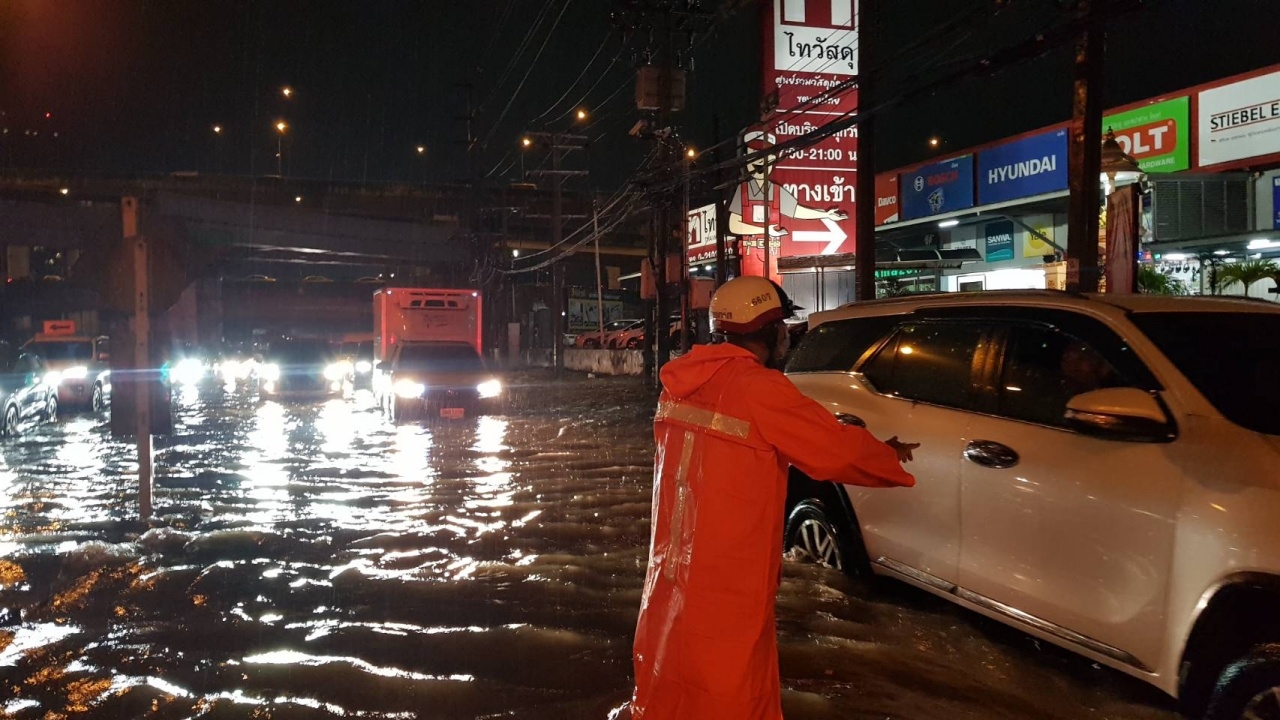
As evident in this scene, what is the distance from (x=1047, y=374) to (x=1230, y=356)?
0.74m

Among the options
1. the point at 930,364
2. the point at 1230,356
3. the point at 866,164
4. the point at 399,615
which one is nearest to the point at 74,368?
the point at 866,164

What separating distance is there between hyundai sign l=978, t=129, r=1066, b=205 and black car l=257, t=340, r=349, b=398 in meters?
17.1

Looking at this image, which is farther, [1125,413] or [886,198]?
[886,198]

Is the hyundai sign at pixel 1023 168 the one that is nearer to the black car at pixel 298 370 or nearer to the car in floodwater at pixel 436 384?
the car in floodwater at pixel 436 384

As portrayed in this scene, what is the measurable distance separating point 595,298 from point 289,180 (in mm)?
20101

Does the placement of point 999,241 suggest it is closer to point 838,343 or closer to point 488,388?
point 488,388

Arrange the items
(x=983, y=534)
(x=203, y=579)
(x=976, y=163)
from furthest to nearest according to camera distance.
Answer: (x=976, y=163) < (x=203, y=579) < (x=983, y=534)

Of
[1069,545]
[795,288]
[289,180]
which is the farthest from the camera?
[289,180]

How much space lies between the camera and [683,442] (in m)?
2.60

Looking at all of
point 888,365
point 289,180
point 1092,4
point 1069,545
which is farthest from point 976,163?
point 289,180

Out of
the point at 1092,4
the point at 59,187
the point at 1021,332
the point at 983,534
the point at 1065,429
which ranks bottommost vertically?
the point at 983,534

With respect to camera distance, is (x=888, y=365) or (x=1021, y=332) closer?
(x=1021, y=332)

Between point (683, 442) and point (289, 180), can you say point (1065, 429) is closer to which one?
point (683, 442)

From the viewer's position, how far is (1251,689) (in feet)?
9.88
